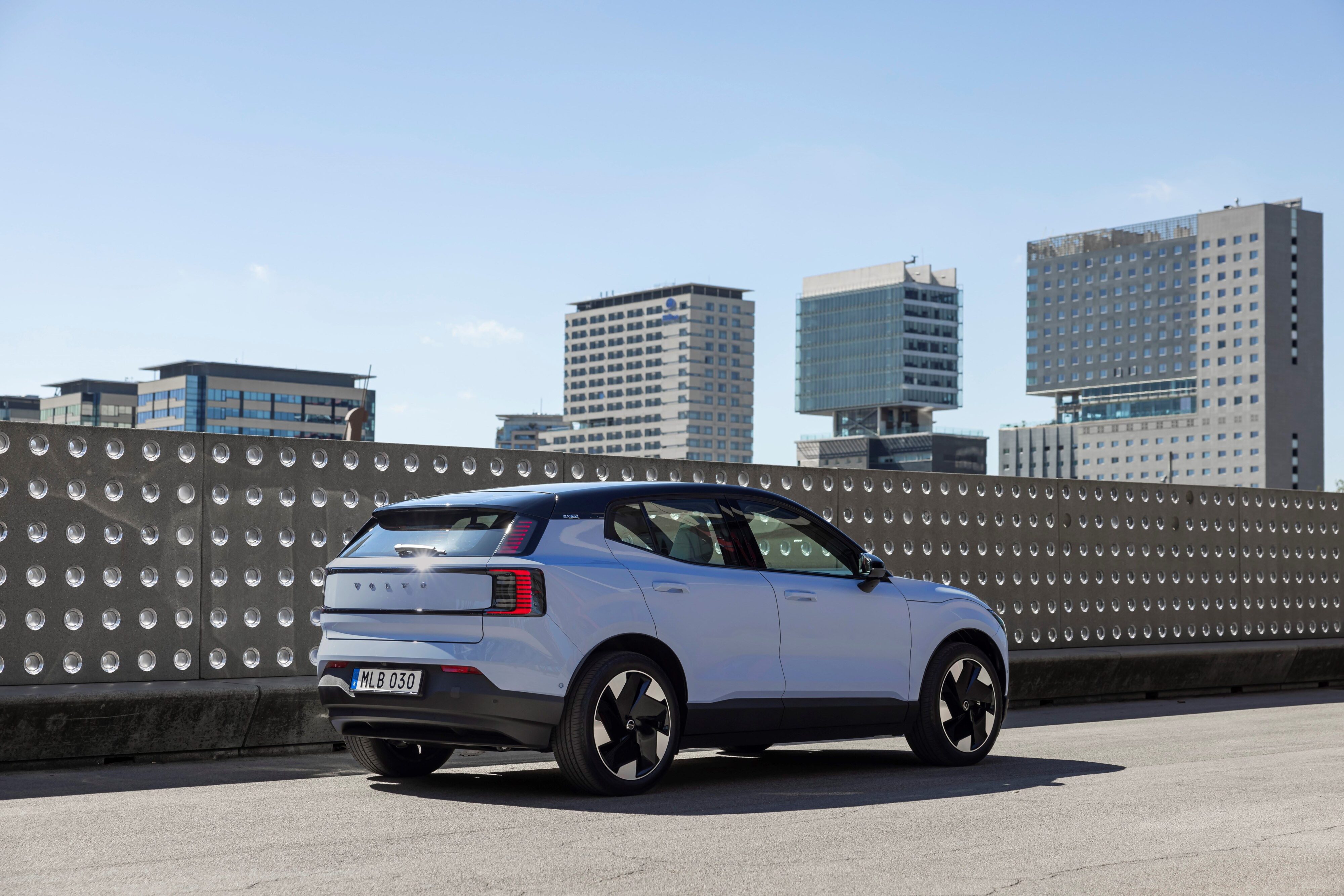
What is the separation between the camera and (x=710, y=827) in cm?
653

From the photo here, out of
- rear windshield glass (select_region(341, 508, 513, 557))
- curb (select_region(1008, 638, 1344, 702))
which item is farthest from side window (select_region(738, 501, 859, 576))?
curb (select_region(1008, 638, 1344, 702))

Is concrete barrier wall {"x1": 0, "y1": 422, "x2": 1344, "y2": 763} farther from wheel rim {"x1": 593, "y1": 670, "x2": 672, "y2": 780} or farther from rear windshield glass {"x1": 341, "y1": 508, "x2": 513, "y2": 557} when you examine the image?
wheel rim {"x1": 593, "y1": 670, "x2": 672, "y2": 780}

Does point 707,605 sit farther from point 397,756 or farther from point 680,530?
point 397,756

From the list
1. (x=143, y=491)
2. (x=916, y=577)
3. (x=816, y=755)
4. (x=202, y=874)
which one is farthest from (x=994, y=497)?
(x=202, y=874)

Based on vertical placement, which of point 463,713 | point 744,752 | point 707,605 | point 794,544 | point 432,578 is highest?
point 794,544

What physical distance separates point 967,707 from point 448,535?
3.44 m

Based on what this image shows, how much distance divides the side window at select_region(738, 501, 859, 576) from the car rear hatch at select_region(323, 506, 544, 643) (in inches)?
59.8

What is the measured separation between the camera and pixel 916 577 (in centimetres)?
1338

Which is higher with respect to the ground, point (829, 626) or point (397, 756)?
point (829, 626)

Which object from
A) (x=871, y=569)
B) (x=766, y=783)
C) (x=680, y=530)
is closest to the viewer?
(x=680, y=530)

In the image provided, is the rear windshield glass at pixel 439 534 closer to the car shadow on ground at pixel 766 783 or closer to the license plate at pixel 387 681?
the license plate at pixel 387 681

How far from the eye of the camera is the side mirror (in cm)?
861

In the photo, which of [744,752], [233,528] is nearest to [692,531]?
[744,752]

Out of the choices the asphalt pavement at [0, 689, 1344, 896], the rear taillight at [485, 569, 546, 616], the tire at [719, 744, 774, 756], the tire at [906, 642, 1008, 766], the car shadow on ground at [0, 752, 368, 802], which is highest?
the rear taillight at [485, 569, 546, 616]
